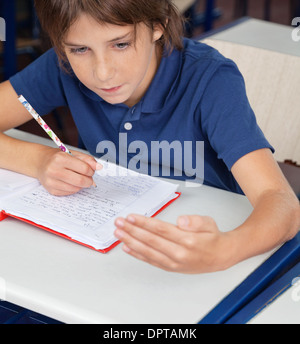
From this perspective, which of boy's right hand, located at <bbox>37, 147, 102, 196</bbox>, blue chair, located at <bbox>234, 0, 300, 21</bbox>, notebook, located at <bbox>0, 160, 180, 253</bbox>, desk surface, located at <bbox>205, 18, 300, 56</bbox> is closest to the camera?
notebook, located at <bbox>0, 160, 180, 253</bbox>

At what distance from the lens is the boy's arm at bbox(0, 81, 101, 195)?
1.10 m

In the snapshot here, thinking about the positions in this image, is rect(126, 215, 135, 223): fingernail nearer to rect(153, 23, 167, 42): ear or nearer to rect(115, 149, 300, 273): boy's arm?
rect(115, 149, 300, 273): boy's arm

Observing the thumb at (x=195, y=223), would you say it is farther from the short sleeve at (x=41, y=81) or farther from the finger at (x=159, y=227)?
the short sleeve at (x=41, y=81)

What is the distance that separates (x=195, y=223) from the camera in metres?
0.79

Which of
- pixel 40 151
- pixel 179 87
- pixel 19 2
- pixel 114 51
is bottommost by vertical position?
pixel 19 2

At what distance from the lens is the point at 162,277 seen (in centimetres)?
91

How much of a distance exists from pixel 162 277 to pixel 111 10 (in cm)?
51

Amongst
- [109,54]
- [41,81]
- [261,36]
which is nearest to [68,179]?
[109,54]

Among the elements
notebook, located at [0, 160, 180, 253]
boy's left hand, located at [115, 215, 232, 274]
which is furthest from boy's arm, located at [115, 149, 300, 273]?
notebook, located at [0, 160, 180, 253]

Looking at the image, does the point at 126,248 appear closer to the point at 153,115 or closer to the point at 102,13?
the point at 102,13

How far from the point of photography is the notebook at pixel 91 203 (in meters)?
0.99

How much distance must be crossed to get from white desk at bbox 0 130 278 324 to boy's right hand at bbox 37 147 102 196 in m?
0.11
